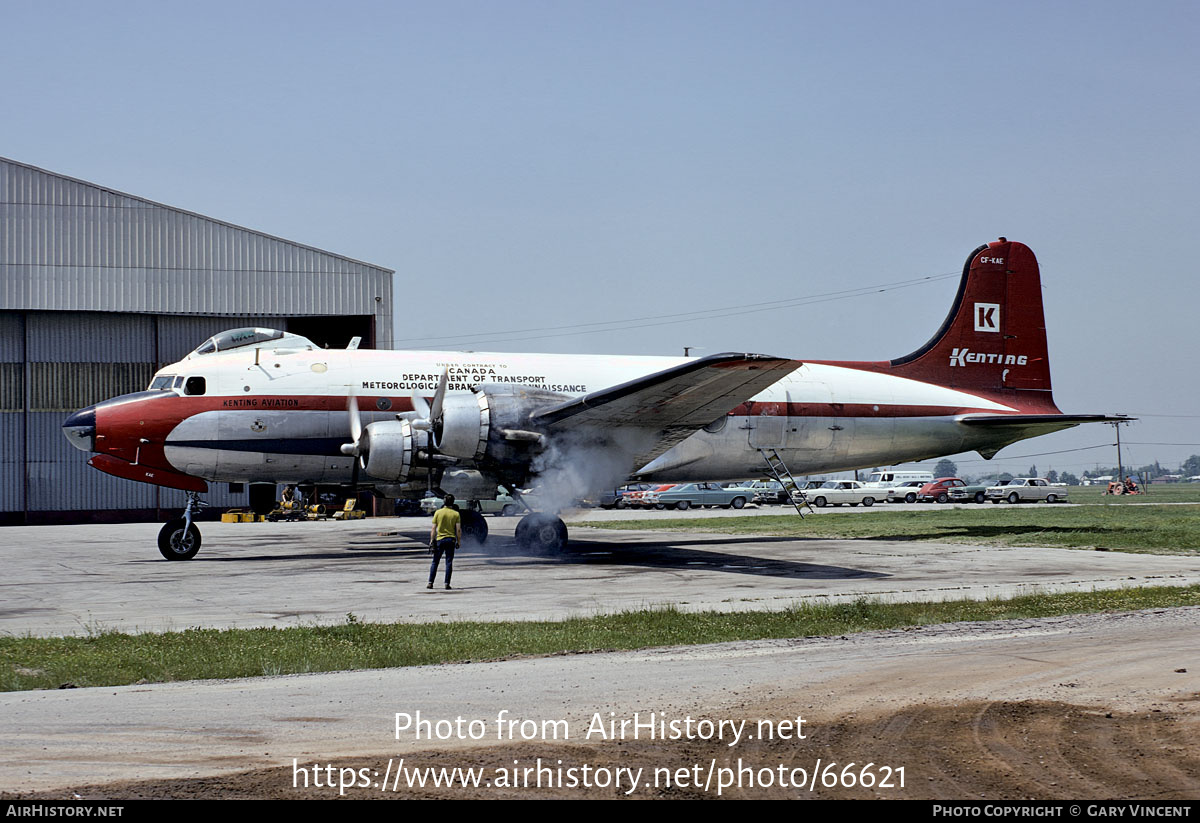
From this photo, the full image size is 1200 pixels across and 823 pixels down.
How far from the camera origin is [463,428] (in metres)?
20.4

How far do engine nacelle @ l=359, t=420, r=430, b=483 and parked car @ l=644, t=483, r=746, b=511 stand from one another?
3949 cm

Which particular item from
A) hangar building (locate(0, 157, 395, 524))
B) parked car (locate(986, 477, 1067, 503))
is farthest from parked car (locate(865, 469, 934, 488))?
hangar building (locate(0, 157, 395, 524))

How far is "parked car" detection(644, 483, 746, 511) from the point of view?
6012 centimetres

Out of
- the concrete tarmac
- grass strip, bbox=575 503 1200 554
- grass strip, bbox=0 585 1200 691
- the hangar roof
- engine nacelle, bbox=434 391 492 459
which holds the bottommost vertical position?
grass strip, bbox=575 503 1200 554

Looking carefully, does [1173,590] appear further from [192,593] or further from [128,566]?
[128,566]

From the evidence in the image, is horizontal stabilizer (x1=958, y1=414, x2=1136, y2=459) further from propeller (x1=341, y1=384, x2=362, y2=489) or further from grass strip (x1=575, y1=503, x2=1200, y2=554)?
propeller (x1=341, y1=384, x2=362, y2=489)

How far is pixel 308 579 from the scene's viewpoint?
18.4 meters

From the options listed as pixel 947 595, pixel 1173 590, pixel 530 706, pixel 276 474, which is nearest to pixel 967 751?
pixel 530 706

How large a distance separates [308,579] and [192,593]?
2470mm

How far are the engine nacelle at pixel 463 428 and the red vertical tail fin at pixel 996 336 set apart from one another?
42.3 feet

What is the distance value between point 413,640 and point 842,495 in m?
58.0

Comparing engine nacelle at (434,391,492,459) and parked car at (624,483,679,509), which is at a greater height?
engine nacelle at (434,391,492,459)

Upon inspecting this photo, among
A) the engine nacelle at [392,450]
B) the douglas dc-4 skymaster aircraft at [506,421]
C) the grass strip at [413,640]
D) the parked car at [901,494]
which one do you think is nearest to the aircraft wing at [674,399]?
the douglas dc-4 skymaster aircraft at [506,421]

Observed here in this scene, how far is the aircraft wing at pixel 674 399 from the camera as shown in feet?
60.6
